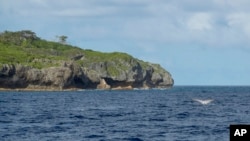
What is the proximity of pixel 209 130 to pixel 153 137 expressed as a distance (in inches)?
345

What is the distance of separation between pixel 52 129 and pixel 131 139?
41.6 feet

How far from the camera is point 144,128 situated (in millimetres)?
54781

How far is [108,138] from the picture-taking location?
4475 cm

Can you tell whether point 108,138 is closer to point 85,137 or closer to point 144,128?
point 85,137

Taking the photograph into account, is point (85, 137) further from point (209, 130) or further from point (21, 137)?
point (209, 130)

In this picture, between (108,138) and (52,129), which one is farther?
(52,129)

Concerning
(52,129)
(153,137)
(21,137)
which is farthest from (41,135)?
(153,137)

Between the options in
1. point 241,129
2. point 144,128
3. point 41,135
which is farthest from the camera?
point 144,128

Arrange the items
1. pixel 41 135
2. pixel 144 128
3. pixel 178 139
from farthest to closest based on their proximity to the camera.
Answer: pixel 144 128 < pixel 41 135 < pixel 178 139

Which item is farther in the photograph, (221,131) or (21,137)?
(221,131)

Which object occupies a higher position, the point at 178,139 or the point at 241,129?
the point at 241,129

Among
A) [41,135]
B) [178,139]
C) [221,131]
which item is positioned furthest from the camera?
[221,131]

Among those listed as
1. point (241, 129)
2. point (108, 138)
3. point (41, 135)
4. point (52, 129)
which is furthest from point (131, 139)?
point (241, 129)

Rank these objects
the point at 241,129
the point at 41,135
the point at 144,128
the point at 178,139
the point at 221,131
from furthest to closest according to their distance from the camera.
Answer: the point at 144,128, the point at 221,131, the point at 41,135, the point at 178,139, the point at 241,129
